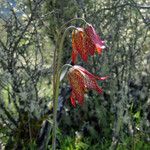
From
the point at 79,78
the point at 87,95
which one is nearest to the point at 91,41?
the point at 79,78

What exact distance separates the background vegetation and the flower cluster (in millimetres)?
1836

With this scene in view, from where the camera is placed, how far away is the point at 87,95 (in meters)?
4.96

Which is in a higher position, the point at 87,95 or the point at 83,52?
the point at 83,52

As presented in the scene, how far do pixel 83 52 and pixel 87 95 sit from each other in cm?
315

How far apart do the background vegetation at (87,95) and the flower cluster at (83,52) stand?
1836 millimetres

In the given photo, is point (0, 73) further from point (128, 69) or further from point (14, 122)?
point (128, 69)

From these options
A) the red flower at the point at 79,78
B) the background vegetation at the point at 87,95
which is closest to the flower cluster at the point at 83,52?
the red flower at the point at 79,78

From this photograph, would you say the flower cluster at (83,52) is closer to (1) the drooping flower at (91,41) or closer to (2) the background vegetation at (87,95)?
(1) the drooping flower at (91,41)

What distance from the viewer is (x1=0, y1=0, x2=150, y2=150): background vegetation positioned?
4.04 meters

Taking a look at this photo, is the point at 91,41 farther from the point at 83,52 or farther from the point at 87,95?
the point at 87,95

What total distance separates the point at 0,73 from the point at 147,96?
154cm

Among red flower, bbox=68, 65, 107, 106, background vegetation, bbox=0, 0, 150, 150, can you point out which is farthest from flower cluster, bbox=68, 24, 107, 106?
background vegetation, bbox=0, 0, 150, 150

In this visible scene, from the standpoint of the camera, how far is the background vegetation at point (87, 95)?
404 cm

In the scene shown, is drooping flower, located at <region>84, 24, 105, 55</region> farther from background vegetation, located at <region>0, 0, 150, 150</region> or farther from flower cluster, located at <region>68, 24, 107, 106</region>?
background vegetation, located at <region>0, 0, 150, 150</region>
